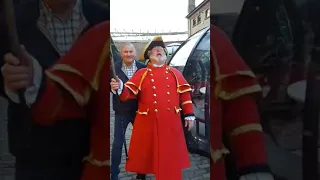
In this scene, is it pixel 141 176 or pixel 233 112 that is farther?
pixel 141 176

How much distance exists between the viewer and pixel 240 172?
1680 millimetres

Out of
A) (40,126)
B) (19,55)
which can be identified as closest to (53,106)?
(40,126)

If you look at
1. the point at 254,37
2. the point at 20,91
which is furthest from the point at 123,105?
the point at 254,37

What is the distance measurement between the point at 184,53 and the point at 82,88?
0.60 metres

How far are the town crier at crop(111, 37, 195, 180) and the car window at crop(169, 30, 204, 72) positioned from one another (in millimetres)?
34

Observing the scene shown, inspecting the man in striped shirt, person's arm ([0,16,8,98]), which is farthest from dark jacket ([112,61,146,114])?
person's arm ([0,16,8,98])

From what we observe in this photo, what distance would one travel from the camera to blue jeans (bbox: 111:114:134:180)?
186 centimetres

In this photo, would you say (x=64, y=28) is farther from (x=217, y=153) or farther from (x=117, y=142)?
(x=217, y=153)

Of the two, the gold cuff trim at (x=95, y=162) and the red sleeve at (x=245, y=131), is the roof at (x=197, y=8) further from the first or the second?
the gold cuff trim at (x=95, y=162)

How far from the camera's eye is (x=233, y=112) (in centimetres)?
163

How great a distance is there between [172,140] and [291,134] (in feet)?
1.94

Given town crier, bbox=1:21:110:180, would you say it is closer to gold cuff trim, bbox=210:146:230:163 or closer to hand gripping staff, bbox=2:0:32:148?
hand gripping staff, bbox=2:0:32:148

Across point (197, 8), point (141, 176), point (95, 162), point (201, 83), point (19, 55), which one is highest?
point (197, 8)

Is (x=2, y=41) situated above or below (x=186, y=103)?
above
